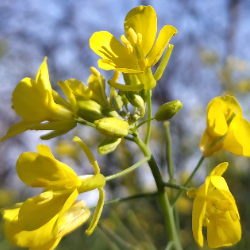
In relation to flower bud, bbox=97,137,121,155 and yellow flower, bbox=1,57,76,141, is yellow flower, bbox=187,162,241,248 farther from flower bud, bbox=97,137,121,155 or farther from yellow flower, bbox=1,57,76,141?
yellow flower, bbox=1,57,76,141

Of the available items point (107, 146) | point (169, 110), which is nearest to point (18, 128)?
point (107, 146)

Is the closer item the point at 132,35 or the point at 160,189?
the point at 132,35

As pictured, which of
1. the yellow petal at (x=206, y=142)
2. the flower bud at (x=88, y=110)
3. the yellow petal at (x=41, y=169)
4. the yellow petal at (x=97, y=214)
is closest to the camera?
the yellow petal at (x=97, y=214)

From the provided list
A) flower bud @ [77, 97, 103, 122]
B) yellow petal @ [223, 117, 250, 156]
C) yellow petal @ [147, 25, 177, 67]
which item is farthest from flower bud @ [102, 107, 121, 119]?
yellow petal @ [223, 117, 250, 156]

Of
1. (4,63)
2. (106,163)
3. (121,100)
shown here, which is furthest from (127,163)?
(4,63)

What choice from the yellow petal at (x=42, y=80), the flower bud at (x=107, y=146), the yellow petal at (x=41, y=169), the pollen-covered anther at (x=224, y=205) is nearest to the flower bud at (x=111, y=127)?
the flower bud at (x=107, y=146)

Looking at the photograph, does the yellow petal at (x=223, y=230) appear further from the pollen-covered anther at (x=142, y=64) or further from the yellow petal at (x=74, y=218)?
the pollen-covered anther at (x=142, y=64)

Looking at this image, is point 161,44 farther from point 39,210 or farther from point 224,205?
point 39,210
